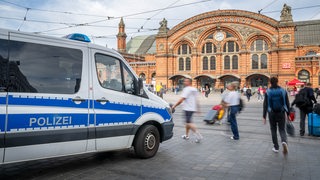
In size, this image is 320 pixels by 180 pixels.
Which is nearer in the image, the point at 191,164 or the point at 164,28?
the point at 191,164

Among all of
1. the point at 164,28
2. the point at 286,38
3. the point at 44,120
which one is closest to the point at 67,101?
the point at 44,120

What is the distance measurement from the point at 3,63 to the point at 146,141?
10.7ft

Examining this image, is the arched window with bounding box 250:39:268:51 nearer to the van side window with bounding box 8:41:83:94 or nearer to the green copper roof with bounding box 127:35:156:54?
the green copper roof with bounding box 127:35:156:54

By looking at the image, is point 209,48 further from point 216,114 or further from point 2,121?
point 2,121

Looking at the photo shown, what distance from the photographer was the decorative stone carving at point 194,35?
5416 cm

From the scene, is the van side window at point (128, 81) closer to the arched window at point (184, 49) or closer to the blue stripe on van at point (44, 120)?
the blue stripe on van at point (44, 120)

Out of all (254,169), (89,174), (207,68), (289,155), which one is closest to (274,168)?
(254,169)

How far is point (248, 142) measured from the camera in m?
8.35

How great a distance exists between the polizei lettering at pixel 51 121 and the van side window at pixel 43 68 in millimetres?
429

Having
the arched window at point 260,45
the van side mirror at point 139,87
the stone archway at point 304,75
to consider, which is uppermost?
the arched window at point 260,45

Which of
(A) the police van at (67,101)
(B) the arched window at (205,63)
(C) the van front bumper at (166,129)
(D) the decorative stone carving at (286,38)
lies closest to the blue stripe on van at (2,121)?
(A) the police van at (67,101)

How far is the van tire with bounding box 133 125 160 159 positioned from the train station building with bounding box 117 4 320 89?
43.7 metres

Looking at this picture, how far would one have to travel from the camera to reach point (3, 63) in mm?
4398

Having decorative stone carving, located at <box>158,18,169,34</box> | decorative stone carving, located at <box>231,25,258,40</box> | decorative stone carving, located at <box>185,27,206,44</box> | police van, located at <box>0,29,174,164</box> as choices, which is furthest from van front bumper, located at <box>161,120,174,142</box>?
decorative stone carving, located at <box>158,18,169,34</box>
